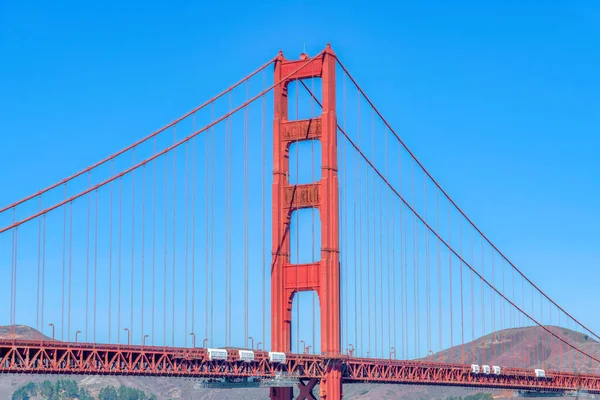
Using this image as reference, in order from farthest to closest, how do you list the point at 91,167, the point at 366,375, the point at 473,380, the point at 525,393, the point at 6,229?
1. the point at 525,393
2. the point at 473,380
3. the point at 366,375
4. the point at 91,167
5. the point at 6,229

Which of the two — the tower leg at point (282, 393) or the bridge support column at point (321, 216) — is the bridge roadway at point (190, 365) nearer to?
the bridge support column at point (321, 216)

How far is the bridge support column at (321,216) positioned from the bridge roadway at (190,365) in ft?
9.48

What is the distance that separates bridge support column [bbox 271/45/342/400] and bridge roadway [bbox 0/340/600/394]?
2.89m

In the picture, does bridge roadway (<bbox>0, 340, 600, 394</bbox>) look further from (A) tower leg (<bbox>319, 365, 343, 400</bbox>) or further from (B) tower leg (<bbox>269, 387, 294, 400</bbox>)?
(B) tower leg (<bbox>269, 387, 294, 400</bbox>)

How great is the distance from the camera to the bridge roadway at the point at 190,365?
279 ft

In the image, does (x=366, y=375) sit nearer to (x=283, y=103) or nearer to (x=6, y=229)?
(x=283, y=103)

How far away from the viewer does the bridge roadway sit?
279 ft

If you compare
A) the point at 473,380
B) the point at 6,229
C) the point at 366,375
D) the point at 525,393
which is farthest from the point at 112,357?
the point at 525,393

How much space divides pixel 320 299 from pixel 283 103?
54.2 ft

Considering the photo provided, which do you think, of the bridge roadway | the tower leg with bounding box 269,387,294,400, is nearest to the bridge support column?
the tower leg with bounding box 269,387,294,400

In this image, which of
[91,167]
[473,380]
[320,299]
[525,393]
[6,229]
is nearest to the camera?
[6,229]

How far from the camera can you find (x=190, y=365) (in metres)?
95.3

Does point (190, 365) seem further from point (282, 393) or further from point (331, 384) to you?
point (282, 393)

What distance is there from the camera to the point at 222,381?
101 m
